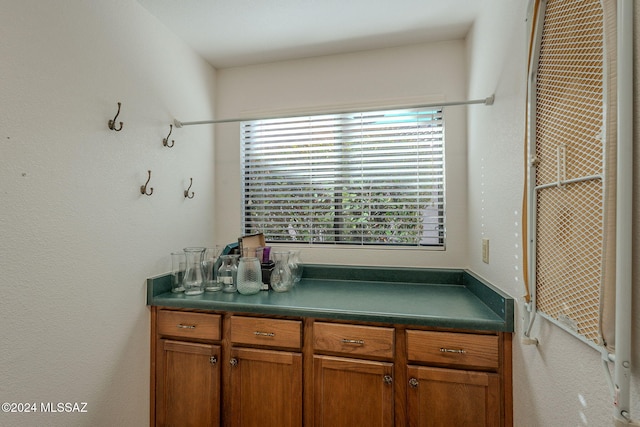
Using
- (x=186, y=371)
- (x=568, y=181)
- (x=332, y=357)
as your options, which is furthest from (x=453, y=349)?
(x=186, y=371)

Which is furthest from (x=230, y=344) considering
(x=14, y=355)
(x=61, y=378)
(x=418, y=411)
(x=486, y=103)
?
(x=486, y=103)

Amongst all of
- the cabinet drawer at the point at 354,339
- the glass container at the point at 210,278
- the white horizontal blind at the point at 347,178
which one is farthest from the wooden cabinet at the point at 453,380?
the glass container at the point at 210,278

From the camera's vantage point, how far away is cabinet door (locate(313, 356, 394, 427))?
135 centimetres

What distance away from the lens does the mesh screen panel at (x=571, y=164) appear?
0.71 meters

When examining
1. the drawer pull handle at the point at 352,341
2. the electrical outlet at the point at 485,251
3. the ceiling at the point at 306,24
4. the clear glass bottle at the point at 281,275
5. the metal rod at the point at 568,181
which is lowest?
the drawer pull handle at the point at 352,341

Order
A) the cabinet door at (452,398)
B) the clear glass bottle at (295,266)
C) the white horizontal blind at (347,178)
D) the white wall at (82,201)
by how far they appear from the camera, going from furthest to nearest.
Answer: the white horizontal blind at (347,178) → the clear glass bottle at (295,266) → the cabinet door at (452,398) → the white wall at (82,201)

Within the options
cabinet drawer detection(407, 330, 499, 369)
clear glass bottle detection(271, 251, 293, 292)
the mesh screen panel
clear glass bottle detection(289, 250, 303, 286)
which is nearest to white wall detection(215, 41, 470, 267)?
clear glass bottle detection(289, 250, 303, 286)

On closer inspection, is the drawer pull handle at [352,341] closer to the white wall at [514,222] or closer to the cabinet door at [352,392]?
the cabinet door at [352,392]

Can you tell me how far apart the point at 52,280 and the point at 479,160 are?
2057 millimetres

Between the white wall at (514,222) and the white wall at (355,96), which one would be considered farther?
the white wall at (355,96)

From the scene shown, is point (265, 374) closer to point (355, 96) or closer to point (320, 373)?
point (320, 373)

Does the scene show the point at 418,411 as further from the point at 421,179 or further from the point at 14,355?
the point at 14,355

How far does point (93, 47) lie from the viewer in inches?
52.7

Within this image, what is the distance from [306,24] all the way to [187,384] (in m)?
2.12
